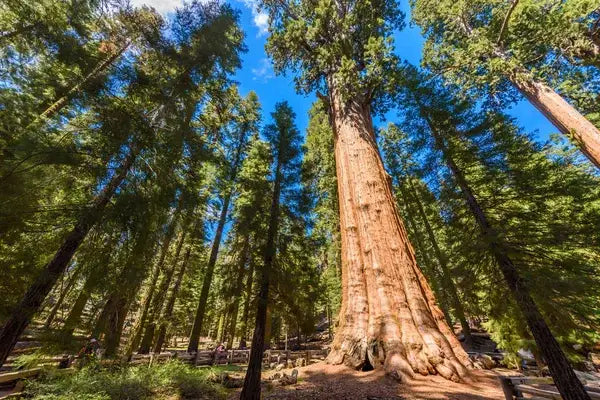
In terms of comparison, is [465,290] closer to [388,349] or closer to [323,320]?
[388,349]

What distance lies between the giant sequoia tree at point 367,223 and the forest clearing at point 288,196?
47mm

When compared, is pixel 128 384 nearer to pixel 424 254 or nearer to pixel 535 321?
pixel 535 321

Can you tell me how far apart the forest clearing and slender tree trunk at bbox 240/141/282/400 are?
5cm

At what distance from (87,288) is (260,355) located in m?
3.94

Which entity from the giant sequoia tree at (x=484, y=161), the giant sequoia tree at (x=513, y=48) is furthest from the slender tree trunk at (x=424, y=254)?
the giant sequoia tree at (x=513, y=48)

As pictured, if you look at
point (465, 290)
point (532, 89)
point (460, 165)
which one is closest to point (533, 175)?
point (460, 165)

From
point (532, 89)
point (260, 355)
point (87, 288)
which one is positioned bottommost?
point (260, 355)

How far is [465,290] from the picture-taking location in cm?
701

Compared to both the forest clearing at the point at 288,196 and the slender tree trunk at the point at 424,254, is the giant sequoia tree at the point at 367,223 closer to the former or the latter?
the forest clearing at the point at 288,196

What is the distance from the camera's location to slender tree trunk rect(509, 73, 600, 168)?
24.0 ft

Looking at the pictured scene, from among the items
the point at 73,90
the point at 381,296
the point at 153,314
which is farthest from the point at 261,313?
the point at 153,314

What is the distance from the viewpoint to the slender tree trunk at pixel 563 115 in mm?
7322

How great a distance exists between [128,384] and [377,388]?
21.1 ft

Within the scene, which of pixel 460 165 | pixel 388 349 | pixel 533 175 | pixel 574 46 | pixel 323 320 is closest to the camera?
pixel 388 349
